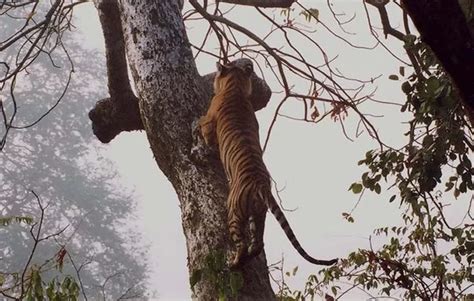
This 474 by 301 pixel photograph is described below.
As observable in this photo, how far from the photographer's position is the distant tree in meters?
12.4

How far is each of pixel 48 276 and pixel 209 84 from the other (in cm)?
1050

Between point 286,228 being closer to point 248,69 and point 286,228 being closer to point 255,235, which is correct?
point 255,235

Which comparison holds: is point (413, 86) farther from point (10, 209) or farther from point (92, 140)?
A: point (92, 140)

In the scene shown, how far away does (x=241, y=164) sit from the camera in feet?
4.64

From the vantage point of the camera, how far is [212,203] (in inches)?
57.4

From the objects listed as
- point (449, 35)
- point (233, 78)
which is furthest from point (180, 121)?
point (449, 35)

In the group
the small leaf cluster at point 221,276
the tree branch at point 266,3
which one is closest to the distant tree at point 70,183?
the tree branch at point 266,3

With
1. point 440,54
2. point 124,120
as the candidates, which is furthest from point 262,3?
point 440,54

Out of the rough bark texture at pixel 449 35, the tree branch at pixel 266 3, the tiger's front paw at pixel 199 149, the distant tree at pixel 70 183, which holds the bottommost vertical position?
the rough bark texture at pixel 449 35

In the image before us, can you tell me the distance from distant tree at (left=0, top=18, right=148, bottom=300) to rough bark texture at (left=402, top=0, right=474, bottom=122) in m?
11.8

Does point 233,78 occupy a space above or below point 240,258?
above

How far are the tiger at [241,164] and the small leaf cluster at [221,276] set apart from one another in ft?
0.11

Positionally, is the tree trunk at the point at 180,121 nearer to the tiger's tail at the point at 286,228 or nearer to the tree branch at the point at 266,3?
the tiger's tail at the point at 286,228

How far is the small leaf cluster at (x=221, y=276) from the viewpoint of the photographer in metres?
1.28
